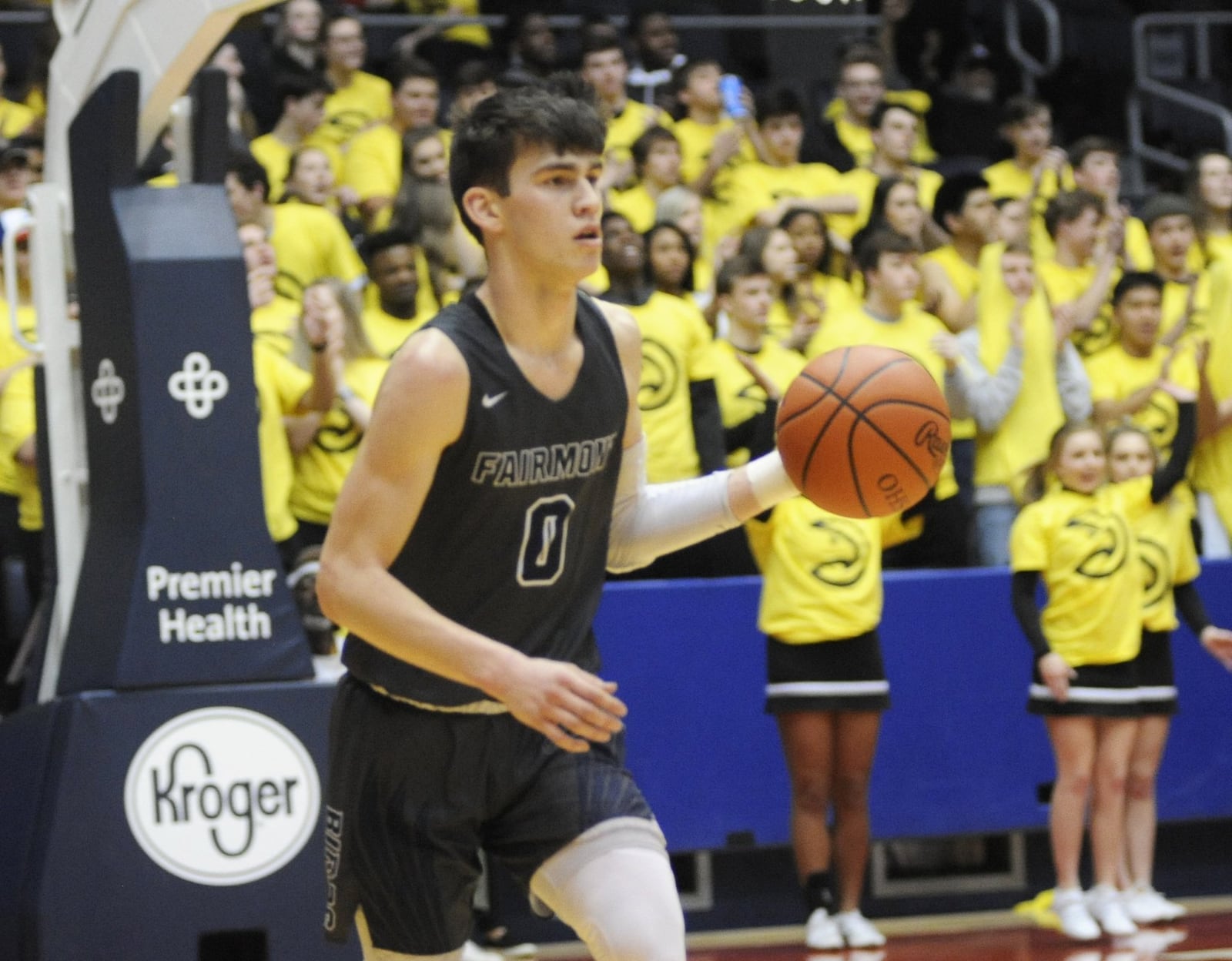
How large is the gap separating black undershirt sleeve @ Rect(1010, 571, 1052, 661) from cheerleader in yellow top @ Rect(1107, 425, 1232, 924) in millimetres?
487

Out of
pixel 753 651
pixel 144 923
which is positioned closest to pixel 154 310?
pixel 144 923

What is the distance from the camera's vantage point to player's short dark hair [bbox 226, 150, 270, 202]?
7.94 metres

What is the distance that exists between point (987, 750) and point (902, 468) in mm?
4290

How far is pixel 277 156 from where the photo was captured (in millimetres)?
9492

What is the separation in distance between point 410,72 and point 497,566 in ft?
21.6

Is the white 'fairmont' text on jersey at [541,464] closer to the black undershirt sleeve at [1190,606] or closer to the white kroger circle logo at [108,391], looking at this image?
the white kroger circle logo at [108,391]

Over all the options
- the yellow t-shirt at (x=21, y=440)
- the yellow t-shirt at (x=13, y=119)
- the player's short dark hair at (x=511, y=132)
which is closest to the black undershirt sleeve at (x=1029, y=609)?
the yellow t-shirt at (x=21, y=440)

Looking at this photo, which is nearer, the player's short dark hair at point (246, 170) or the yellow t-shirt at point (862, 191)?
the player's short dark hair at point (246, 170)

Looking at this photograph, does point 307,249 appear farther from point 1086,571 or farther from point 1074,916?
point 1074,916

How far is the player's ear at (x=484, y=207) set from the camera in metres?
3.54

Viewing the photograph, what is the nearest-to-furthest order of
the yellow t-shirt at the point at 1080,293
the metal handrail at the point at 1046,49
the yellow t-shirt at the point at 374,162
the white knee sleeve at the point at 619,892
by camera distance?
the white knee sleeve at the point at 619,892 → the yellow t-shirt at the point at 1080,293 → the yellow t-shirt at the point at 374,162 → the metal handrail at the point at 1046,49

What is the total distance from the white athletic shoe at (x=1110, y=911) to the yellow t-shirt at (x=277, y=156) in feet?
15.0

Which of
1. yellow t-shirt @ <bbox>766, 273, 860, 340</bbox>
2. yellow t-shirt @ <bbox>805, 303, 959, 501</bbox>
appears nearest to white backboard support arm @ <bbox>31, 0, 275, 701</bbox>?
yellow t-shirt @ <bbox>766, 273, 860, 340</bbox>

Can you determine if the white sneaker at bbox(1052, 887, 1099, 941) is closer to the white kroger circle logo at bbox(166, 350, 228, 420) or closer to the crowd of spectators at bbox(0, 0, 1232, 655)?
the crowd of spectators at bbox(0, 0, 1232, 655)
